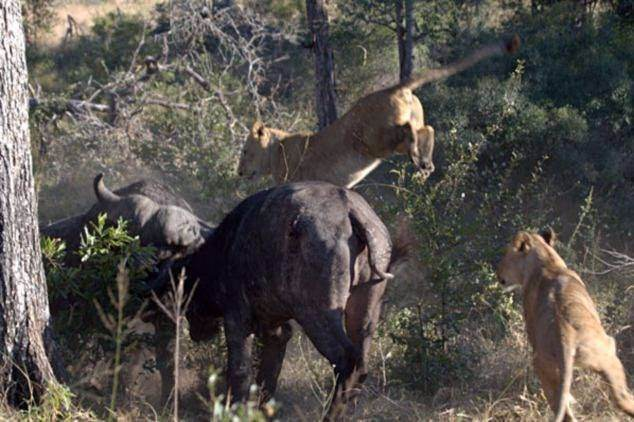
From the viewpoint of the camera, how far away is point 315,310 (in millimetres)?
6793

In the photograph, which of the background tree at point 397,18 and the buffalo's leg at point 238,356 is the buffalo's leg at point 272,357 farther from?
the background tree at point 397,18

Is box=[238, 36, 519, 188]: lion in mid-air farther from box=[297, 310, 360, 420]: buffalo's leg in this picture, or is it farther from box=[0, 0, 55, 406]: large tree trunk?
box=[0, 0, 55, 406]: large tree trunk

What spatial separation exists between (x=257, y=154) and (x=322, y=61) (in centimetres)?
183

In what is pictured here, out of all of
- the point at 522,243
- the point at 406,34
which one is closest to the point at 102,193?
the point at 522,243

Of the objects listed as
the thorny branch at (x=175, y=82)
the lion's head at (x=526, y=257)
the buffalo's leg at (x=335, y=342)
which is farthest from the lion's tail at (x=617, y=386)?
the thorny branch at (x=175, y=82)

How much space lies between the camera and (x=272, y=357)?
780 cm

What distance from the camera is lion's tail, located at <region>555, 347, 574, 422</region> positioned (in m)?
5.88

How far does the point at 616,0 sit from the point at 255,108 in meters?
5.39

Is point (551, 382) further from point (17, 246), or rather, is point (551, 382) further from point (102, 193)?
point (102, 193)

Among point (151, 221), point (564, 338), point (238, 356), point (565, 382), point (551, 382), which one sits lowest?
point (238, 356)

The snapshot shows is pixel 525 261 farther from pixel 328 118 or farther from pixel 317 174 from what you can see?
pixel 328 118

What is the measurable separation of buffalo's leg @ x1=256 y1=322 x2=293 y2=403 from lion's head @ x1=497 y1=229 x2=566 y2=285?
62.4 inches

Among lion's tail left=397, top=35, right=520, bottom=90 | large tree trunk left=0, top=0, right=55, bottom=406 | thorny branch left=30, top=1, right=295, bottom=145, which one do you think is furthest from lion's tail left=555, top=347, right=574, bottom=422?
thorny branch left=30, top=1, right=295, bottom=145

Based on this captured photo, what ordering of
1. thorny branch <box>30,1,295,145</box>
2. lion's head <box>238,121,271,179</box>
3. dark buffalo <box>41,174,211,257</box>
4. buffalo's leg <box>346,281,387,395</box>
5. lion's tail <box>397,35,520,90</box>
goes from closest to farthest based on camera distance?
buffalo's leg <box>346,281,387,395</box>, dark buffalo <box>41,174,211,257</box>, lion's tail <box>397,35,520,90</box>, lion's head <box>238,121,271,179</box>, thorny branch <box>30,1,295,145</box>
